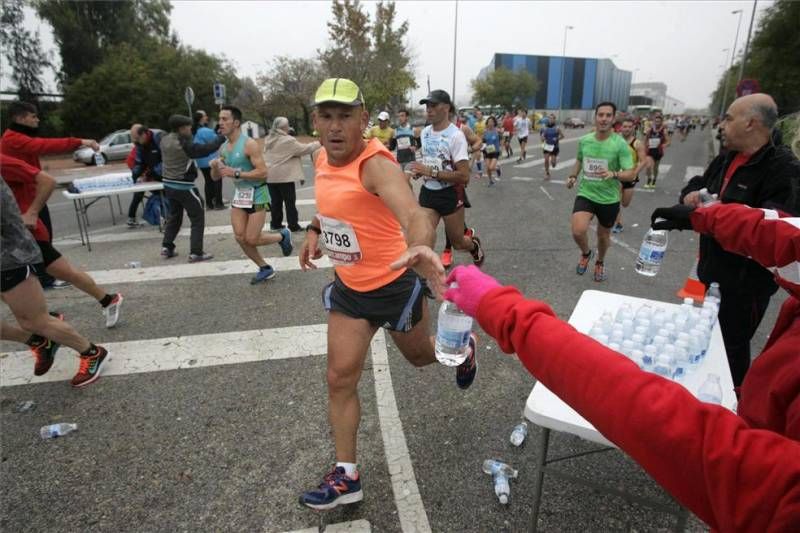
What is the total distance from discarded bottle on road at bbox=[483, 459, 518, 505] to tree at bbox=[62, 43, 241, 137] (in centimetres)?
3557

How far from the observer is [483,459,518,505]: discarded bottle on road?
2484mm

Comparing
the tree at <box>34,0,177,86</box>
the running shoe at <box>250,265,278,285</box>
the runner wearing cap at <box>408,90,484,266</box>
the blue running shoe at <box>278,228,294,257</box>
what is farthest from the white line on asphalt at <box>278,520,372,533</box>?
the tree at <box>34,0,177,86</box>

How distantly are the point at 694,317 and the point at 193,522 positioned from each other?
2.95m

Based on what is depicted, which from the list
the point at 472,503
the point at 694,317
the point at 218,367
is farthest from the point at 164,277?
the point at 694,317

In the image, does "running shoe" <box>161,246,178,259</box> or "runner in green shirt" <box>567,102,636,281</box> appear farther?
"running shoe" <box>161,246,178,259</box>

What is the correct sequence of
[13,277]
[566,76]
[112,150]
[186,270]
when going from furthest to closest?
[566,76] → [112,150] → [186,270] → [13,277]

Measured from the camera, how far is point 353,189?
2.45m

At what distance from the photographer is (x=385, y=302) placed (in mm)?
2586

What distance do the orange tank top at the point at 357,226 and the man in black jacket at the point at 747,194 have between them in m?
2.30

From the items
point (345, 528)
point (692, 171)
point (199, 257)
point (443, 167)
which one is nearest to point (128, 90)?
point (199, 257)

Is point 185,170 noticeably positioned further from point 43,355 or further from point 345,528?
point 345,528

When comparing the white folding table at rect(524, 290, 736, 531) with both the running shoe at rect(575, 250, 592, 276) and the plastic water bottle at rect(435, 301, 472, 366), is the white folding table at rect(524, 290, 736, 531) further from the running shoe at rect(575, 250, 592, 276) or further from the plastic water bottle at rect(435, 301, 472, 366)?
the running shoe at rect(575, 250, 592, 276)

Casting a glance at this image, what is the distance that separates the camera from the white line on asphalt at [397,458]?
238 centimetres

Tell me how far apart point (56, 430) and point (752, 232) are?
4.31 m
